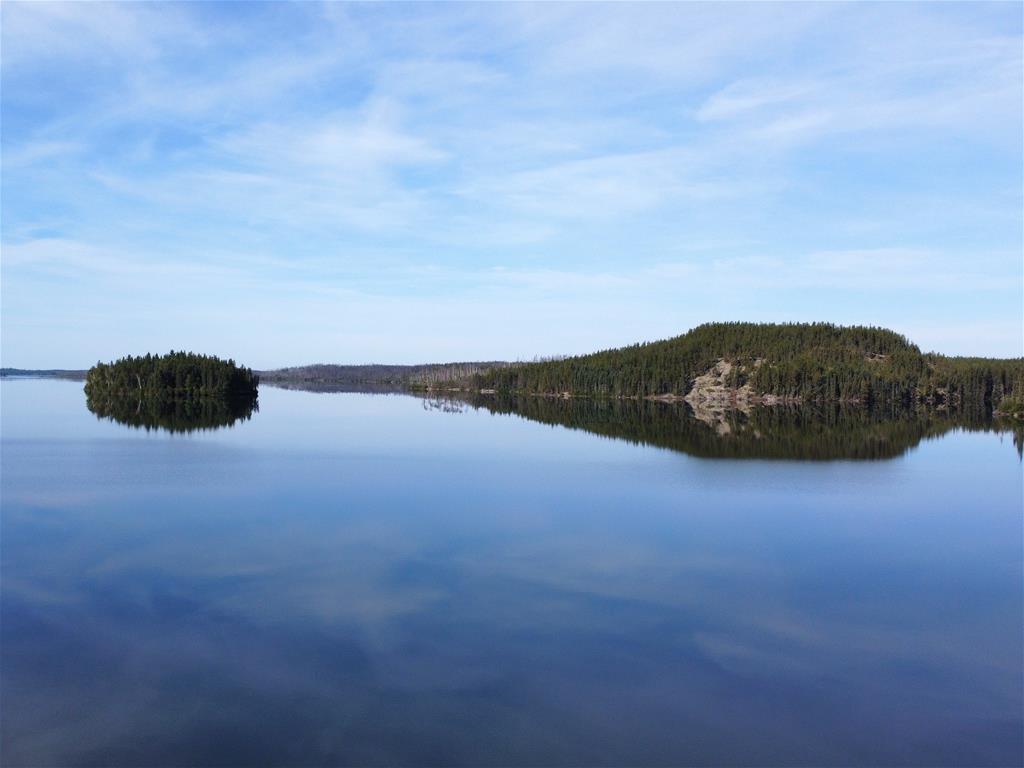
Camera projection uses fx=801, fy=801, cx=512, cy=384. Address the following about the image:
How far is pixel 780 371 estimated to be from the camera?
406 feet

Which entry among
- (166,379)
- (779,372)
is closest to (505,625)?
(166,379)

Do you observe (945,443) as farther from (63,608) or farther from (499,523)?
(63,608)

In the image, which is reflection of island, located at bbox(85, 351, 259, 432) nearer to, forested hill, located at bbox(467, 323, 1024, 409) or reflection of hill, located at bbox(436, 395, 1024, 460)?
reflection of hill, located at bbox(436, 395, 1024, 460)

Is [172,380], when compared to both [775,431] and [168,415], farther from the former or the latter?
[775,431]

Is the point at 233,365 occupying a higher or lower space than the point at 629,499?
higher

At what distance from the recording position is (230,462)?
124 feet

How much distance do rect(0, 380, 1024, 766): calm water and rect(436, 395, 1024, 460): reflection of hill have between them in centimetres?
1526

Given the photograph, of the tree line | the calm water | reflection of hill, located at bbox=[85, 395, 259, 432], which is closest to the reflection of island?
the tree line

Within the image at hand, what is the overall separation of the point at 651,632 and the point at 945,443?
4772 centimetres

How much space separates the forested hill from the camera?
4717 inches

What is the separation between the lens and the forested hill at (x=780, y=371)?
120 m

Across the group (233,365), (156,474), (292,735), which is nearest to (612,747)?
(292,735)

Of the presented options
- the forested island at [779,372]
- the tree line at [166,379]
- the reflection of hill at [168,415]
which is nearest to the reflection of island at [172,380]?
the tree line at [166,379]

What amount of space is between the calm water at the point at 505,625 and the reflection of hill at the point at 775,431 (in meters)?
15.3
